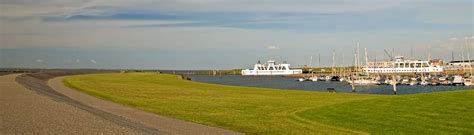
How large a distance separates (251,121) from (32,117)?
9849 millimetres

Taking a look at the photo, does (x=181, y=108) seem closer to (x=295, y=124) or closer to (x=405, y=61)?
(x=295, y=124)

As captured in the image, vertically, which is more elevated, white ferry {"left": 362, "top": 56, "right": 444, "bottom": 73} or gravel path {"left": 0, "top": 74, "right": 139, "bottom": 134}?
white ferry {"left": 362, "top": 56, "right": 444, "bottom": 73}

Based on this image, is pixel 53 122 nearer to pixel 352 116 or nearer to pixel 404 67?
pixel 352 116

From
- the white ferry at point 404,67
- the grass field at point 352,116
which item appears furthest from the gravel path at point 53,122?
the white ferry at point 404,67

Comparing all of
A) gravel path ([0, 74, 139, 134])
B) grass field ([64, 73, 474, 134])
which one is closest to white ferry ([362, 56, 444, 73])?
grass field ([64, 73, 474, 134])

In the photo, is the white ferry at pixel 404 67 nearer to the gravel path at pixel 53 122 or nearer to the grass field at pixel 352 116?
the grass field at pixel 352 116

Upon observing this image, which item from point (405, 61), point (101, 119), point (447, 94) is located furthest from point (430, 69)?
point (101, 119)

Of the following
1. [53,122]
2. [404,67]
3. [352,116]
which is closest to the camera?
[53,122]

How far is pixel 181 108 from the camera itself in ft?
111

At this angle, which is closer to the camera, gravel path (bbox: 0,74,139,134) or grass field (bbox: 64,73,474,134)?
gravel path (bbox: 0,74,139,134)

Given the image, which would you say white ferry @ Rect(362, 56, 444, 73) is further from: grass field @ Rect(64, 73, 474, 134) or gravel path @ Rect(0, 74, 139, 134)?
gravel path @ Rect(0, 74, 139, 134)

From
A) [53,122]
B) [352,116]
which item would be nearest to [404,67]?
[352,116]

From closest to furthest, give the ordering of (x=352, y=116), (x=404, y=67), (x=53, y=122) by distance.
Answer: (x=53, y=122) < (x=352, y=116) < (x=404, y=67)

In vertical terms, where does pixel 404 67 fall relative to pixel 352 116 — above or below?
above
